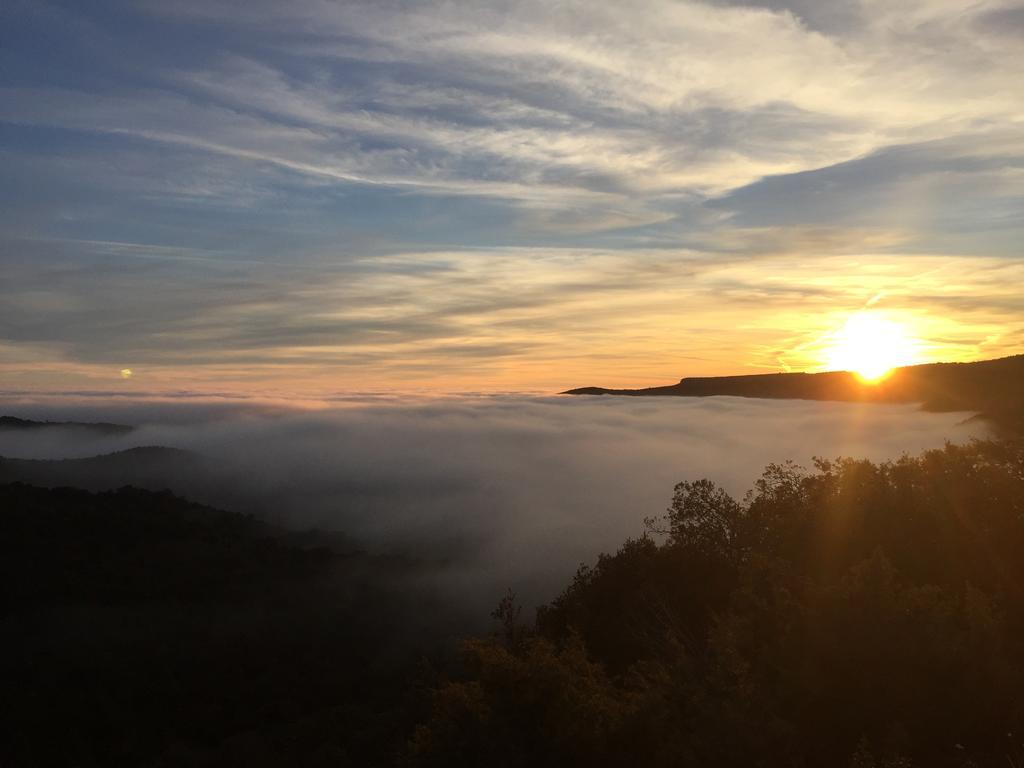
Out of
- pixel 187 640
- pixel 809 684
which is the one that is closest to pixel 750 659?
pixel 809 684

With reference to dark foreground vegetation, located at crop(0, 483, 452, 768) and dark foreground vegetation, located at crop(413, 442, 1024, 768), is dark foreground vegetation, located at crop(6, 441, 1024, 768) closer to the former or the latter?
dark foreground vegetation, located at crop(413, 442, 1024, 768)

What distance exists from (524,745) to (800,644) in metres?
4.79

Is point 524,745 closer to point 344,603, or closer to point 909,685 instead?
point 909,685

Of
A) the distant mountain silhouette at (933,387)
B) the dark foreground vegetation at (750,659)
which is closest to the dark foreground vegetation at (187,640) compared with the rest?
the dark foreground vegetation at (750,659)

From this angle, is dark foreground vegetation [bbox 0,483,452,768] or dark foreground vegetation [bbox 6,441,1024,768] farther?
dark foreground vegetation [bbox 0,483,452,768]

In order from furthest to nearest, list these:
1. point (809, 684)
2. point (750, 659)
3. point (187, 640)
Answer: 1. point (187, 640)
2. point (750, 659)
3. point (809, 684)

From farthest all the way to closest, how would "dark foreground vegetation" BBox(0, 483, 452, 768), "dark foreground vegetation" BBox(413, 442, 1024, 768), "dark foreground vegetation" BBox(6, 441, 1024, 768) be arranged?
"dark foreground vegetation" BBox(0, 483, 452, 768), "dark foreground vegetation" BBox(6, 441, 1024, 768), "dark foreground vegetation" BBox(413, 442, 1024, 768)

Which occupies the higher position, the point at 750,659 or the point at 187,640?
the point at 750,659

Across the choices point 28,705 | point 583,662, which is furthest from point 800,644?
point 28,705

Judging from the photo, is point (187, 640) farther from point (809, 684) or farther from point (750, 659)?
point (809, 684)

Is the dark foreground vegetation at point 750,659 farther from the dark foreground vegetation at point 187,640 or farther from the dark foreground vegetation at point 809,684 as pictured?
the dark foreground vegetation at point 187,640

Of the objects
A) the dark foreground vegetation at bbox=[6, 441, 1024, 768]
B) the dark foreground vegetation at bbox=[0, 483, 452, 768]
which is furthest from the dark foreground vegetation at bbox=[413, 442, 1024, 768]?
the dark foreground vegetation at bbox=[0, 483, 452, 768]

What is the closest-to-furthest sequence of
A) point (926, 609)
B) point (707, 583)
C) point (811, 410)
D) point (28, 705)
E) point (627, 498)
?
point (926, 609), point (707, 583), point (28, 705), point (811, 410), point (627, 498)

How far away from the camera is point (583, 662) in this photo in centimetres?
1595
